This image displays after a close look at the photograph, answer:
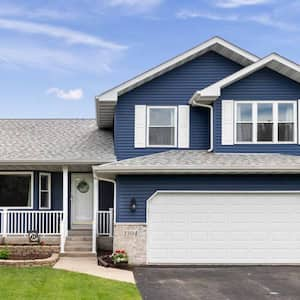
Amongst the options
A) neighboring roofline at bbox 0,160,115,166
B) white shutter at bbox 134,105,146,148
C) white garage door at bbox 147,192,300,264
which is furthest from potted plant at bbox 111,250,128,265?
white shutter at bbox 134,105,146,148

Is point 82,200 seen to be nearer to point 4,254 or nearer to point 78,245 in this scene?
point 78,245

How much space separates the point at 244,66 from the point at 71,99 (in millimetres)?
26797

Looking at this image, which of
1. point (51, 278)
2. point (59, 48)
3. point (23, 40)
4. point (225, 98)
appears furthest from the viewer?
point (59, 48)

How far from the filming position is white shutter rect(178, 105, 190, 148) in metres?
17.2

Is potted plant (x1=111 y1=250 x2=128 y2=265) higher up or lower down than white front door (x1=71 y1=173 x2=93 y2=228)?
lower down

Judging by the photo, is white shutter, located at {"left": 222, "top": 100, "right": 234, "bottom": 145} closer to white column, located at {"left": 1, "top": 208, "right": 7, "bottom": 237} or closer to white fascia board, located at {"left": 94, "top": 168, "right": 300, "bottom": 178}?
white fascia board, located at {"left": 94, "top": 168, "right": 300, "bottom": 178}

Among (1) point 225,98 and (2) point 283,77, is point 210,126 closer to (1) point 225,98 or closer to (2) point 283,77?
(1) point 225,98

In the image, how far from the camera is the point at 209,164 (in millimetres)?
15273

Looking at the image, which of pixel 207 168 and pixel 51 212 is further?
pixel 51 212

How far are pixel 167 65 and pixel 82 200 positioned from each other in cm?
590

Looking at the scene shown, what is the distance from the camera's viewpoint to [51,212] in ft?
56.4

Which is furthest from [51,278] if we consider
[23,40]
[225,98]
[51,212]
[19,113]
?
[19,113]

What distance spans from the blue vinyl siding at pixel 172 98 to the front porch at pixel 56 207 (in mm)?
1830

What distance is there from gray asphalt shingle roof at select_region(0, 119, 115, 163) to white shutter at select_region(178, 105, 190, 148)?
2.34 meters
